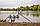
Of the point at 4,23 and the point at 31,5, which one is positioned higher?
the point at 31,5

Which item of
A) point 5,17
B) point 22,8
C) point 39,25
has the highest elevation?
point 22,8

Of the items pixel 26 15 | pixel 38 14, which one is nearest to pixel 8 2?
pixel 26 15

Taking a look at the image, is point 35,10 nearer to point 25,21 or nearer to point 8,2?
point 25,21

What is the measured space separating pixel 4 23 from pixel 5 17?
8cm

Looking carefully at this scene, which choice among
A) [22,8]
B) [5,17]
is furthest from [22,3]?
[5,17]

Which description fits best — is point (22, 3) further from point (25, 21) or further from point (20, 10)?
point (25, 21)

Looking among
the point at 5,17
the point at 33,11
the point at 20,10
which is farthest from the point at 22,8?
the point at 5,17

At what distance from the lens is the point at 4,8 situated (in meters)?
0.92

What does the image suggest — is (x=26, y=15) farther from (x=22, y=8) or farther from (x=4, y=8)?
(x=4, y=8)

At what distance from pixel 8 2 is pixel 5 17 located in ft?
0.70

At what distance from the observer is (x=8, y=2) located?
92 cm

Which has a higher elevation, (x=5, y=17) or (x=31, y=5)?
(x=31, y=5)

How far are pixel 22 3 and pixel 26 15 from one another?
0.57 feet

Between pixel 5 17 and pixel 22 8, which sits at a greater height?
pixel 22 8
